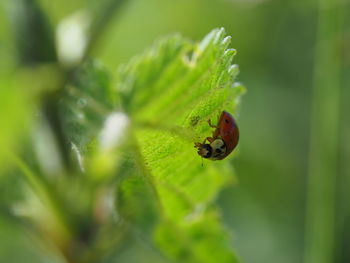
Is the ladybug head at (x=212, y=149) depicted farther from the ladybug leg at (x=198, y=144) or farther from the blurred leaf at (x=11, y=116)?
the blurred leaf at (x=11, y=116)

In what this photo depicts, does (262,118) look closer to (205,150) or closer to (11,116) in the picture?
(205,150)

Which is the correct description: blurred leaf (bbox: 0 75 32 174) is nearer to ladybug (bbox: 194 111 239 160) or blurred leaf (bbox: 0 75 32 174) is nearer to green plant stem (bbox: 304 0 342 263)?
ladybug (bbox: 194 111 239 160)

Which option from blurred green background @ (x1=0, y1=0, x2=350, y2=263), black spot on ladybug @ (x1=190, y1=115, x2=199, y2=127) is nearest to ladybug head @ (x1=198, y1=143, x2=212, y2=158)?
black spot on ladybug @ (x1=190, y1=115, x2=199, y2=127)

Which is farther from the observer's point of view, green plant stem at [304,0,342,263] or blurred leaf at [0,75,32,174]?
green plant stem at [304,0,342,263]

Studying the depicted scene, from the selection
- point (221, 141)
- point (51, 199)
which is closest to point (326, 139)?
point (221, 141)

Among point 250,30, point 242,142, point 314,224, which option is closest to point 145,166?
point 314,224

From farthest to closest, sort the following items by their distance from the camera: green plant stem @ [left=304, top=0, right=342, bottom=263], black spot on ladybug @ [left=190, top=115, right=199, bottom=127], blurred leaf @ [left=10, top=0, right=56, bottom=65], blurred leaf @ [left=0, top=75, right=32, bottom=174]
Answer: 1. green plant stem @ [left=304, top=0, right=342, bottom=263]
2. blurred leaf @ [left=10, top=0, right=56, bottom=65]
3. black spot on ladybug @ [left=190, top=115, right=199, bottom=127]
4. blurred leaf @ [left=0, top=75, right=32, bottom=174]
